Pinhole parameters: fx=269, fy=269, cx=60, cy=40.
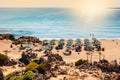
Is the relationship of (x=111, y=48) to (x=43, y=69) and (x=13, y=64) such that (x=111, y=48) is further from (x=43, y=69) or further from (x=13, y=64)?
(x=43, y=69)

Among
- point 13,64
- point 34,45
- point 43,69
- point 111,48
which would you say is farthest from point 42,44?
point 43,69

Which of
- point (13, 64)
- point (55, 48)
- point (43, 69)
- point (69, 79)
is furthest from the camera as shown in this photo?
point (55, 48)

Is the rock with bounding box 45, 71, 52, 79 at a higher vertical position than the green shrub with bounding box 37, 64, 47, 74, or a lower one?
lower

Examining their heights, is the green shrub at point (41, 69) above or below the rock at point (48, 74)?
above

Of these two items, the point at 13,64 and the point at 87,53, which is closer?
the point at 13,64

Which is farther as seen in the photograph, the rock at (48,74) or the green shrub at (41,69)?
the green shrub at (41,69)

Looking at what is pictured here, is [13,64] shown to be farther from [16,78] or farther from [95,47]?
[95,47]

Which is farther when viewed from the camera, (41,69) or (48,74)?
(41,69)

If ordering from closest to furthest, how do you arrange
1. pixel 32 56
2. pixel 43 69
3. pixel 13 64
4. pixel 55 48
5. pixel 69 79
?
pixel 69 79 < pixel 43 69 < pixel 13 64 < pixel 32 56 < pixel 55 48

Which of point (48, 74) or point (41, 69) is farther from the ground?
point (41, 69)

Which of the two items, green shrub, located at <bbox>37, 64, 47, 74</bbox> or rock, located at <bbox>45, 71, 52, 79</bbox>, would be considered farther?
green shrub, located at <bbox>37, 64, 47, 74</bbox>
